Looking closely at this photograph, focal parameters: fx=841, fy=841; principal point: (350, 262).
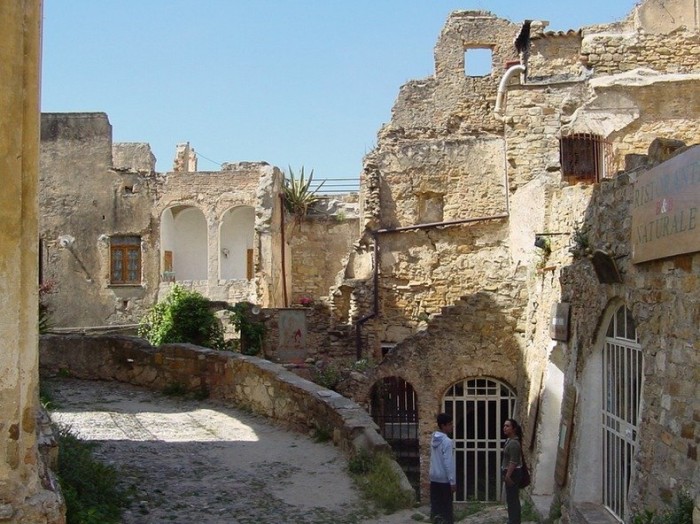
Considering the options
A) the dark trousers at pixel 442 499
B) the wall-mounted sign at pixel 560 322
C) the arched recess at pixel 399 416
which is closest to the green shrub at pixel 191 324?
the arched recess at pixel 399 416

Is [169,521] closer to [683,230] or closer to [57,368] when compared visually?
[683,230]

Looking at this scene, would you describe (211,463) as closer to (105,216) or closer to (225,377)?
(225,377)

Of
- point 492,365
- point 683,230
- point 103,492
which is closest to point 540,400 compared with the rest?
point 492,365

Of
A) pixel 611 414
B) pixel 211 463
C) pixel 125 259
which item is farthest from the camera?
pixel 125 259

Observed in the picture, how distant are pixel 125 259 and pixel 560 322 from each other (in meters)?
20.2

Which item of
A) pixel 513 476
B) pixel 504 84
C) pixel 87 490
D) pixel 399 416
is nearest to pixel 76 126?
pixel 504 84

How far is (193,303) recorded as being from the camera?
1894cm

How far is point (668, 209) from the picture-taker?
6.89m

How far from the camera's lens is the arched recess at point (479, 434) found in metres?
15.9

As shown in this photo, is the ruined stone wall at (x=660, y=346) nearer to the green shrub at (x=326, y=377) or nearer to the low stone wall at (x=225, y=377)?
the low stone wall at (x=225, y=377)

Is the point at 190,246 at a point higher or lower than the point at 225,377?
higher

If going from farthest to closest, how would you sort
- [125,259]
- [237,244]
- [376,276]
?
[237,244] → [125,259] → [376,276]

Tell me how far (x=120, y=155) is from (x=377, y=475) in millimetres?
25654

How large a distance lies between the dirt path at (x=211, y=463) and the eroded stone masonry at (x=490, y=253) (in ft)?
9.23
